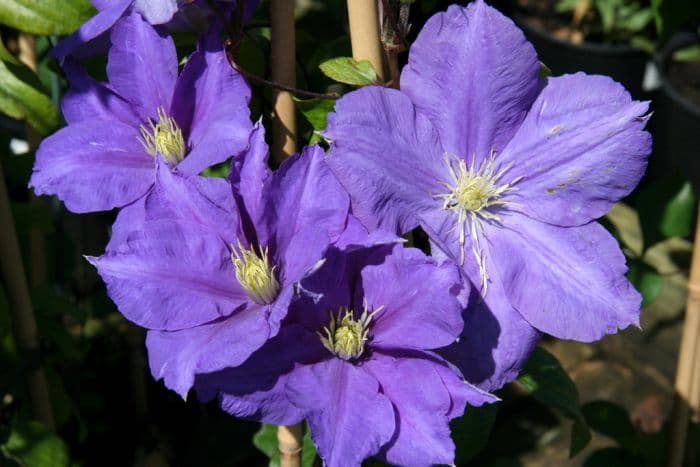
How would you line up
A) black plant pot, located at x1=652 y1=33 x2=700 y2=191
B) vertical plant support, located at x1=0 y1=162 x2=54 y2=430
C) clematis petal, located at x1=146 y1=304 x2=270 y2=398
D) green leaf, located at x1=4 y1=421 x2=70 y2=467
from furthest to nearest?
black plant pot, located at x1=652 y1=33 x2=700 y2=191
green leaf, located at x1=4 y1=421 x2=70 y2=467
vertical plant support, located at x1=0 y1=162 x2=54 y2=430
clematis petal, located at x1=146 y1=304 x2=270 y2=398

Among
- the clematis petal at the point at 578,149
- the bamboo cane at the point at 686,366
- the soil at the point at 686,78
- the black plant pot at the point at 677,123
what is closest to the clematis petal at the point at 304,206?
the clematis petal at the point at 578,149

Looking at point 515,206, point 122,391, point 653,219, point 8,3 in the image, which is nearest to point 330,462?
point 515,206

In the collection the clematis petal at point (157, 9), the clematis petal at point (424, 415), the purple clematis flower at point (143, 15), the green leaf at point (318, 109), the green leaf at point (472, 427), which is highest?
the clematis petal at point (157, 9)

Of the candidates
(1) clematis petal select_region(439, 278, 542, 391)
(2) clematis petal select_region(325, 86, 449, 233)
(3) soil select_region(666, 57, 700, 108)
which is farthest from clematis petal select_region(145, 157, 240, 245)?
(3) soil select_region(666, 57, 700, 108)

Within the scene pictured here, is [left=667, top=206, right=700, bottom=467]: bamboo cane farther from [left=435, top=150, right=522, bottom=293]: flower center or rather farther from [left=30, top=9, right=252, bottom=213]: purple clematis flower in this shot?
[left=30, top=9, right=252, bottom=213]: purple clematis flower

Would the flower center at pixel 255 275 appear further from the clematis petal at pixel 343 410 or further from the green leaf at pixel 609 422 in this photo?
the green leaf at pixel 609 422

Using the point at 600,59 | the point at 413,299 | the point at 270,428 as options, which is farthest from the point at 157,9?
the point at 600,59

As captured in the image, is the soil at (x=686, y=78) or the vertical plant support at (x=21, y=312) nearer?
the vertical plant support at (x=21, y=312)
